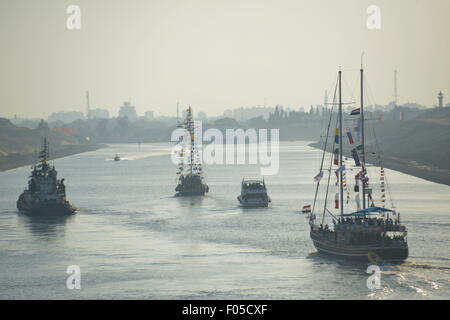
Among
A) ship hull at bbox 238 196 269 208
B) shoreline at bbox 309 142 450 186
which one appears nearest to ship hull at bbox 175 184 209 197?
ship hull at bbox 238 196 269 208

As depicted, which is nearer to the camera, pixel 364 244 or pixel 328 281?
pixel 328 281

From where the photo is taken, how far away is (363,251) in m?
67.0

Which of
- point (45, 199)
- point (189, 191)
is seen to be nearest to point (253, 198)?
point (189, 191)

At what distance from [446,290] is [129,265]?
26.4 m

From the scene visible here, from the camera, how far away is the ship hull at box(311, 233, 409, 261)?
65812mm

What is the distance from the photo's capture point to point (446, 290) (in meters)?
56.7

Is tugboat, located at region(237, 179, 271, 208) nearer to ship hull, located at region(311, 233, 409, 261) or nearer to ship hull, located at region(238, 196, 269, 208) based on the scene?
ship hull, located at region(238, 196, 269, 208)
